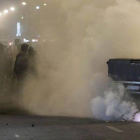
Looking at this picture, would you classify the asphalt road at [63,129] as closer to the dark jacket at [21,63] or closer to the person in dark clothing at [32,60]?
the dark jacket at [21,63]

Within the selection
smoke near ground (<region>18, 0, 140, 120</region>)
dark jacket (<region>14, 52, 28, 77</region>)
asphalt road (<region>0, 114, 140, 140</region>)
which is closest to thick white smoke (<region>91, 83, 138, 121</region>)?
smoke near ground (<region>18, 0, 140, 120</region>)

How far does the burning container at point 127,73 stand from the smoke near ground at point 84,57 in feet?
1.02

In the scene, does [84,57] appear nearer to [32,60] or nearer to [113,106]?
[32,60]

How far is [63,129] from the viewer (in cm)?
747

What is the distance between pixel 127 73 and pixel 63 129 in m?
2.83

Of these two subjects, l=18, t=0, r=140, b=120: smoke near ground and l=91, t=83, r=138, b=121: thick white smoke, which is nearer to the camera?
l=91, t=83, r=138, b=121: thick white smoke

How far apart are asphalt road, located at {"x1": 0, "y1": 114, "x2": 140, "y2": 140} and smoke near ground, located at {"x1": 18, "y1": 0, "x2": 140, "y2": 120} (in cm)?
102

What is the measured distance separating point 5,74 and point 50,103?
3.56 m

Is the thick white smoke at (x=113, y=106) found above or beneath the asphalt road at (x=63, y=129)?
above

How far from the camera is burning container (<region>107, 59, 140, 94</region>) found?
9305mm

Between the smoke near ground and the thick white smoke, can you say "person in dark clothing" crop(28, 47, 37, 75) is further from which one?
the thick white smoke

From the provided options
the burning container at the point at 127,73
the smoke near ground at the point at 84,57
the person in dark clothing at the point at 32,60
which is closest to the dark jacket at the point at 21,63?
the person in dark clothing at the point at 32,60

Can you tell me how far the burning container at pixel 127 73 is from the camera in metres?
9.30

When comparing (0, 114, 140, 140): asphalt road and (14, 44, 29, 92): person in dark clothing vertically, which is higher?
(14, 44, 29, 92): person in dark clothing
